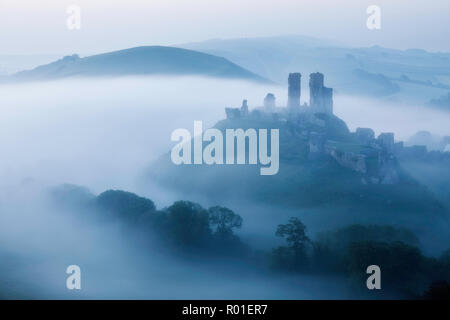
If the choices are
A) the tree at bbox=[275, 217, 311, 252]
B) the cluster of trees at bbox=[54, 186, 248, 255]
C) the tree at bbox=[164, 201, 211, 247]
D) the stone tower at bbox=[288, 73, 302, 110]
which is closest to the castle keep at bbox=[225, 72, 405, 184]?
the stone tower at bbox=[288, 73, 302, 110]

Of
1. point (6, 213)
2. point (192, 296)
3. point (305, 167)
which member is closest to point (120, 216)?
point (6, 213)

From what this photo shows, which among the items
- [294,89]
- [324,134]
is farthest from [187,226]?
[294,89]

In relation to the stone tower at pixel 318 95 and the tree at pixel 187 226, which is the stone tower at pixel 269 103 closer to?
the stone tower at pixel 318 95

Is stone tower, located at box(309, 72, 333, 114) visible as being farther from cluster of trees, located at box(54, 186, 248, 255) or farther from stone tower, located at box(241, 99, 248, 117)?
cluster of trees, located at box(54, 186, 248, 255)

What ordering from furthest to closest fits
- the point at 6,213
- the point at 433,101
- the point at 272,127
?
1. the point at 433,101
2. the point at 272,127
3. the point at 6,213

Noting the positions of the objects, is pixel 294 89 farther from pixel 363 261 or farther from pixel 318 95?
pixel 363 261
